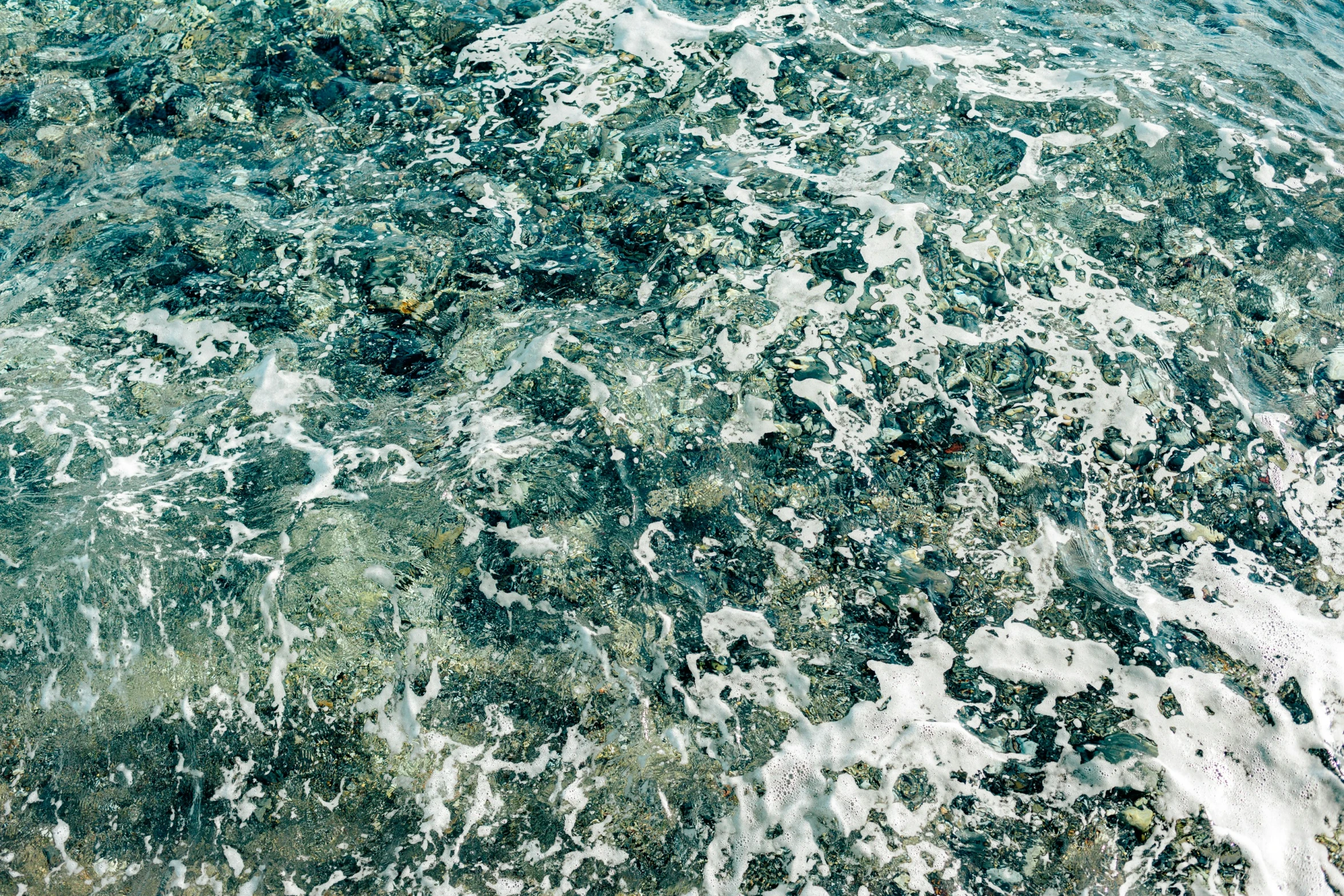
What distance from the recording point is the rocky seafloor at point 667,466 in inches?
153

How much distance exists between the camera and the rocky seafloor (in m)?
3.88

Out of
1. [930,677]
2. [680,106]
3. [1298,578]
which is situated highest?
[680,106]

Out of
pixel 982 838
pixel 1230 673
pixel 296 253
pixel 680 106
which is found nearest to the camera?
pixel 982 838

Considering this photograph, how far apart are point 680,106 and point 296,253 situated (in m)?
3.15

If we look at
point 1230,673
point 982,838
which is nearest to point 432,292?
point 982,838

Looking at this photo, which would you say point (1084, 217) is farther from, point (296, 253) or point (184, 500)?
point (184, 500)


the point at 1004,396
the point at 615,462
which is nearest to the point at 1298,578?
the point at 1004,396

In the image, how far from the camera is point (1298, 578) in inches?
177

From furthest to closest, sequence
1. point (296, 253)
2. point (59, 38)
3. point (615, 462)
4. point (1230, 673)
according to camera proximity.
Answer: point (59, 38) → point (296, 253) → point (615, 462) → point (1230, 673)

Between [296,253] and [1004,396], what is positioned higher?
[1004,396]

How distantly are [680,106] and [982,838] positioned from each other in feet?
18.2

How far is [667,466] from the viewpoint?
4832 millimetres

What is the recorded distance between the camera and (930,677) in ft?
13.9

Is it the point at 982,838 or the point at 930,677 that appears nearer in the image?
the point at 982,838
